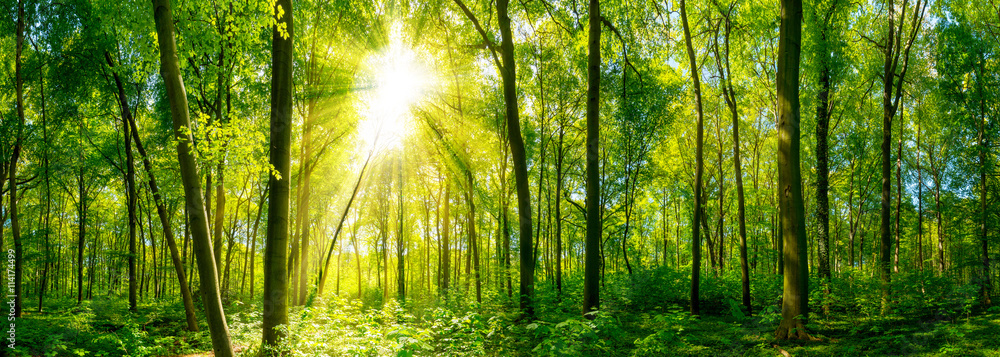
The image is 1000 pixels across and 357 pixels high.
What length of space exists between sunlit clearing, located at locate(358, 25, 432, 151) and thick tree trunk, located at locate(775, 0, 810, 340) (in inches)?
356

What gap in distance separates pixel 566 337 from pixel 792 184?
4.56 meters

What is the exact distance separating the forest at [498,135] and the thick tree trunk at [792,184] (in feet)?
0.12

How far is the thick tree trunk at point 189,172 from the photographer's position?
3.99 meters

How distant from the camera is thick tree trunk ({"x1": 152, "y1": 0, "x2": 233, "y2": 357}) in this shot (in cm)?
399

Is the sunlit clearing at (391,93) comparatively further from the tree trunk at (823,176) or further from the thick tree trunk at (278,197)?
the tree trunk at (823,176)

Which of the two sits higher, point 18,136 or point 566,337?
point 18,136

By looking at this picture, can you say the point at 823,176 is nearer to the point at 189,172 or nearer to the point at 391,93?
the point at 189,172

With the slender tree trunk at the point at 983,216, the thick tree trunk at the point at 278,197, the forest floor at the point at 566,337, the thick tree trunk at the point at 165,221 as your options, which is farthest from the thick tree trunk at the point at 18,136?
the slender tree trunk at the point at 983,216

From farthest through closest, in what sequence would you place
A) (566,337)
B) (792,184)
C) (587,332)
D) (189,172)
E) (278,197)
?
(792,184), (278,197), (566,337), (587,332), (189,172)

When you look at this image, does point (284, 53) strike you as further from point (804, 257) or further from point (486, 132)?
point (486, 132)

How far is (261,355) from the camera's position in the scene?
5785 millimetres

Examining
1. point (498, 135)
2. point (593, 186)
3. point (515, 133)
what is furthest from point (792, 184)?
point (498, 135)

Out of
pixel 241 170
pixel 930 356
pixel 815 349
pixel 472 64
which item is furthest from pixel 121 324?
pixel 930 356

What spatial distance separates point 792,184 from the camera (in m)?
6.64
